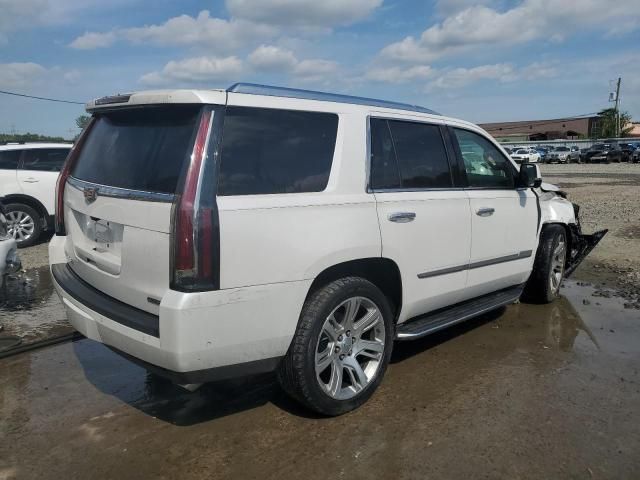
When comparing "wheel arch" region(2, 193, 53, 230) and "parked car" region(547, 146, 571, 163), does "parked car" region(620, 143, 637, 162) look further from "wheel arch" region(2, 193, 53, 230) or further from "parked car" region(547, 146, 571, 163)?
"wheel arch" region(2, 193, 53, 230)

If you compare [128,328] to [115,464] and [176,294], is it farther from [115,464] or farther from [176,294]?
[115,464]

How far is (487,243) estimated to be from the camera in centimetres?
452

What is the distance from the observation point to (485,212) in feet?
→ 14.7

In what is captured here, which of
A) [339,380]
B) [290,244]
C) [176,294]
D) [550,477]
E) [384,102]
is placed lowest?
[550,477]

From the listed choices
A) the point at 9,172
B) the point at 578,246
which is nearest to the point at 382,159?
the point at 578,246

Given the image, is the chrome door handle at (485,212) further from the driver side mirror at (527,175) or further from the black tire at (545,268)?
the black tire at (545,268)

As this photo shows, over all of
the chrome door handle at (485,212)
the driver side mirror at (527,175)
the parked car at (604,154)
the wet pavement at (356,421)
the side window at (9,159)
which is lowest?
the wet pavement at (356,421)

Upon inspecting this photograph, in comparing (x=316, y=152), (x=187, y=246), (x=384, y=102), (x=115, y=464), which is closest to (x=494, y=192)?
(x=384, y=102)

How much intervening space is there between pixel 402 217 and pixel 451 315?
101 centimetres

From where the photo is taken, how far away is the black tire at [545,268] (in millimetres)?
5633

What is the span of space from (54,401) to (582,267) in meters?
6.69

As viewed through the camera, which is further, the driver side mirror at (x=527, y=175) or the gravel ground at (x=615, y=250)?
the gravel ground at (x=615, y=250)

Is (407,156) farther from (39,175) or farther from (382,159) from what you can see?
(39,175)

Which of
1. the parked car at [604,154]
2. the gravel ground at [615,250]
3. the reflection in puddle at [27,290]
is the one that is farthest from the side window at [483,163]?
the parked car at [604,154]
